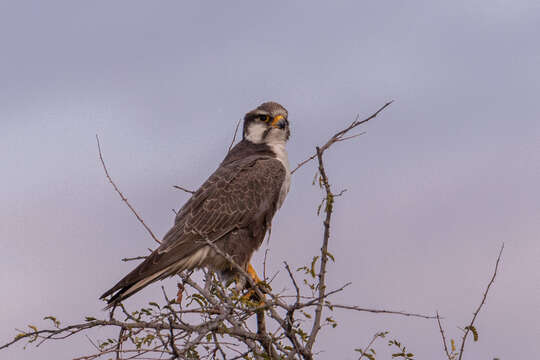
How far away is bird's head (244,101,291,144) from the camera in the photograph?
6.91 m

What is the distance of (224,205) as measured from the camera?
593cm

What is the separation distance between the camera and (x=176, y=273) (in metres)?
5.54

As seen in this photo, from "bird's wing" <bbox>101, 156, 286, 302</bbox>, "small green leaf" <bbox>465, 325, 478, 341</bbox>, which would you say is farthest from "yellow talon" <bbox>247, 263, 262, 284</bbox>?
"small green leaf" <bbox>465, 325, 478, 341</bbox>

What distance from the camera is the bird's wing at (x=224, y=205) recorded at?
5590mm

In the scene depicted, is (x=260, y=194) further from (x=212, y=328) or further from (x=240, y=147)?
(x=212, y=328)

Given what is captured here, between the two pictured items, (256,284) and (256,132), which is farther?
(256,132)

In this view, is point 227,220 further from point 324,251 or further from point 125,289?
point 324,251

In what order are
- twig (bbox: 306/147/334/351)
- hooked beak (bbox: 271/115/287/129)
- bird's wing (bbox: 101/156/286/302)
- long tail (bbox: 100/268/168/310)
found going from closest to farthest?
twig (bbox: 306/147/334/351) < long tail (bbox: 100/268/168/310) < bird's wing (bbox: 101/156/286/302) < hooked beak (bbox: 271/115/287/129)

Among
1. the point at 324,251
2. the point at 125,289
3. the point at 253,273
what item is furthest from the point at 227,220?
the point at 324,251

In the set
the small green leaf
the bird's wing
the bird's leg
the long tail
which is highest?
the bird's wing

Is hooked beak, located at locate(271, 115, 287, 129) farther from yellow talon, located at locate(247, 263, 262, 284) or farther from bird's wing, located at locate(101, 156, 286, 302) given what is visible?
yellow talon, located at locate(247, 263, 262, 284)

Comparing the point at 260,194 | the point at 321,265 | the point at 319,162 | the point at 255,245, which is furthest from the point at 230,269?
the point at 319,162

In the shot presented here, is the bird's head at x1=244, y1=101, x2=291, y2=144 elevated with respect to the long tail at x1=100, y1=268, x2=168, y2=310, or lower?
elevated

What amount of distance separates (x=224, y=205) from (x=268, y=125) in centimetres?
146
